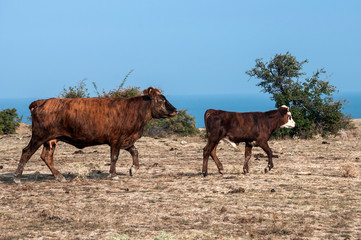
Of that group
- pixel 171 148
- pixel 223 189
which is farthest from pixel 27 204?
pixel 171 148

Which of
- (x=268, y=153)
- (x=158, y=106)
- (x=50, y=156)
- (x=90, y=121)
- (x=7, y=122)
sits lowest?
(x=50, y=156)

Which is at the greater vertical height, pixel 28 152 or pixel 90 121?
pixel 90 121

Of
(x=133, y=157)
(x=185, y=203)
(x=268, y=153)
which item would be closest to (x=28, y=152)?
(x=133, y=157)

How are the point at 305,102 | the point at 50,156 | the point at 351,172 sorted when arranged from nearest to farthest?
the point at 50,156
the point at 351,172
the point at 305,102

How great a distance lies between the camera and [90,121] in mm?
13109

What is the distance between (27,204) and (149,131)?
880 inches

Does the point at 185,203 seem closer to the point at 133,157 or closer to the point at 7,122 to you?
the point at 133,157

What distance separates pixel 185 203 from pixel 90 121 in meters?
3.87

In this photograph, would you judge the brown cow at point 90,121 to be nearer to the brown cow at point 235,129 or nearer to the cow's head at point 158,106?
the cow's head at point 158,106

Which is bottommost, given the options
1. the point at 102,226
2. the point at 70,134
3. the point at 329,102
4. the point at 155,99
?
the point at 102,226

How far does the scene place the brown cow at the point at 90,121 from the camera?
12859 millimetres

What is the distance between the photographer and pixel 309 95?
97.1 feet

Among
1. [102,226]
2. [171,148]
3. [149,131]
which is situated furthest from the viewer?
[149,131]

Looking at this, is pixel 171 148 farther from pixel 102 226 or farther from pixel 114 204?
pixel 102 226
